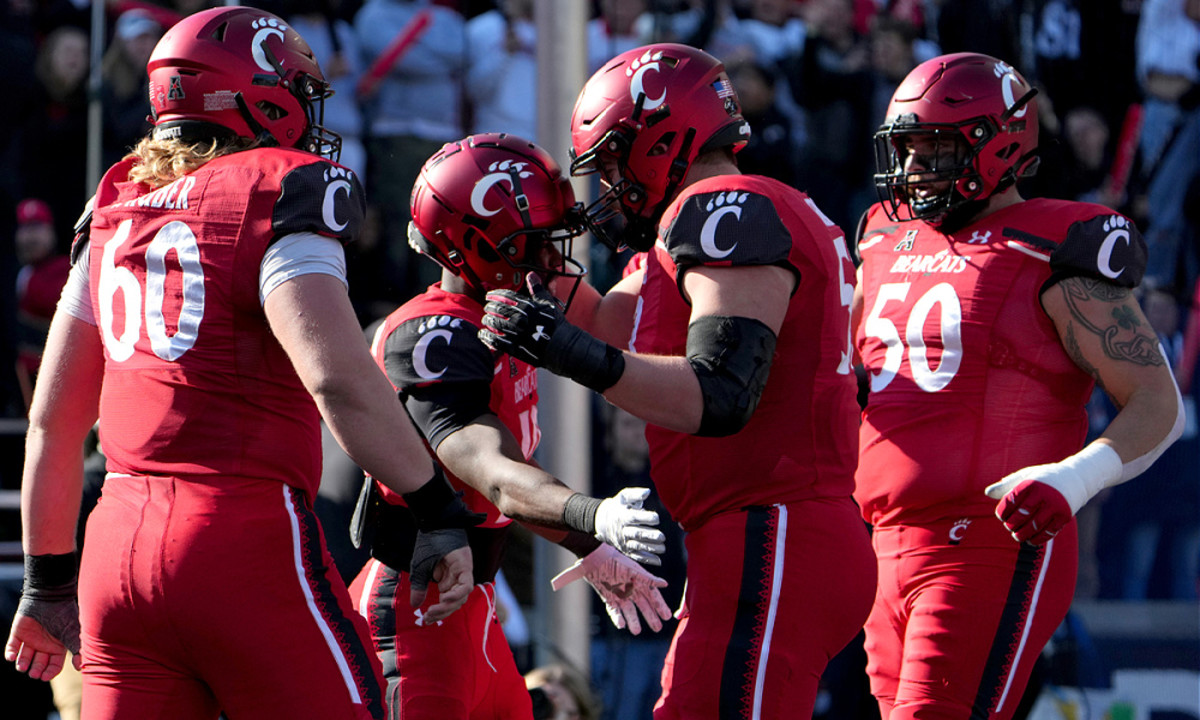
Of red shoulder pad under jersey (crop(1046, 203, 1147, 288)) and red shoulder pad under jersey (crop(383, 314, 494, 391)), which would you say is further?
red shoulder pad under jersey (crop(1046, 203, 1147, 288))

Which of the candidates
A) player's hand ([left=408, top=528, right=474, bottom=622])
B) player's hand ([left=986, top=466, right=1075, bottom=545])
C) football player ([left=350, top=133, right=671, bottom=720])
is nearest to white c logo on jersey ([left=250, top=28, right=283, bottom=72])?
football player ([left=350, top=133, right=671, bottom=720])

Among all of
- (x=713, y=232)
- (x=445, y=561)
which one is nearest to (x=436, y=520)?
(x=445, y=561)

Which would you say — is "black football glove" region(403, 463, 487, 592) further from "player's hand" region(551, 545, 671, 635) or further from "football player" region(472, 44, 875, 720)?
"player's hand" region(551, 545, 671, 635)

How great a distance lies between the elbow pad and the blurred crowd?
3.15 meters

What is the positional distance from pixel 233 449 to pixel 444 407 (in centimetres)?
58

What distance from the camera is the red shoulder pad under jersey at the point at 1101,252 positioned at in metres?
3.34

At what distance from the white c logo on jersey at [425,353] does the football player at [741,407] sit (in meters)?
0.24

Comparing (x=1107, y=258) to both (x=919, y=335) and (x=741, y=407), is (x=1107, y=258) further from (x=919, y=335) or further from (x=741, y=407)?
(x=741, y=407)

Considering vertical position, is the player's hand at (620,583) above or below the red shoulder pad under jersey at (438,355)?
below

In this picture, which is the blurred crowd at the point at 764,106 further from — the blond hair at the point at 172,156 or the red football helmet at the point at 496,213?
the blond hair at the point at 172,156

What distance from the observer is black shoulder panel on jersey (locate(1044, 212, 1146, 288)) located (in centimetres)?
334

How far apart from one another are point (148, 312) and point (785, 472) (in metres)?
1.30

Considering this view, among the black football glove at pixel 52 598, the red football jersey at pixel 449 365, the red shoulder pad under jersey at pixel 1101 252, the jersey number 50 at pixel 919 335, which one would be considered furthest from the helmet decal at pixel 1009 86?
the black football glove at pixel 52 598

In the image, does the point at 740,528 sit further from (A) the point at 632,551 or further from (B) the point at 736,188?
(B) the point at 736,188
